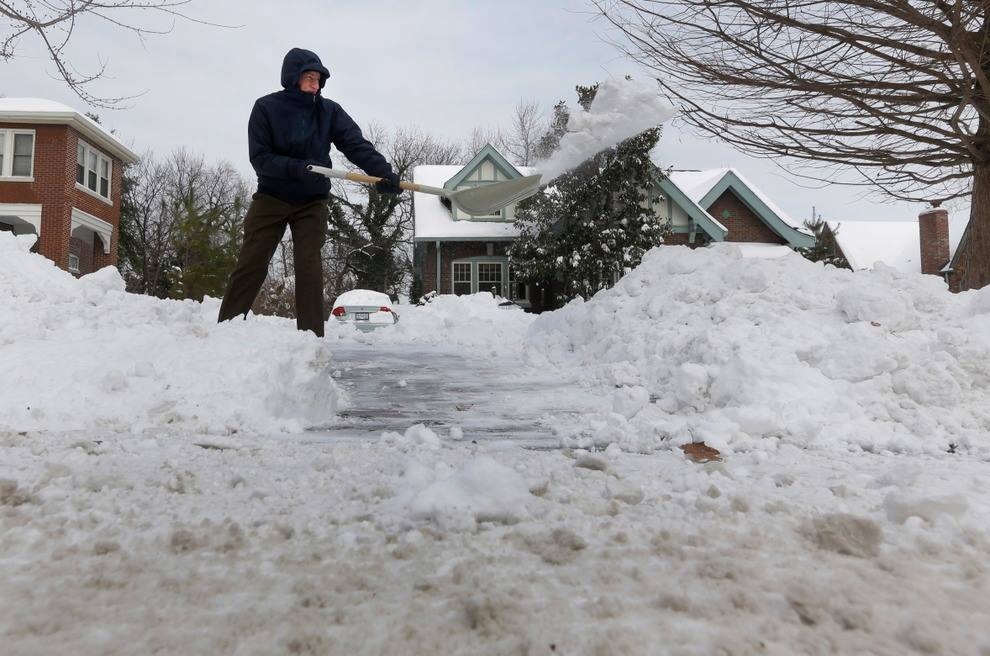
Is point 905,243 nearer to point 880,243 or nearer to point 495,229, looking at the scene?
point 880,243

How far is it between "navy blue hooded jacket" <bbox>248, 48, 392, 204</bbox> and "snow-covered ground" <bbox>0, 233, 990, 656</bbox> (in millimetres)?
1209

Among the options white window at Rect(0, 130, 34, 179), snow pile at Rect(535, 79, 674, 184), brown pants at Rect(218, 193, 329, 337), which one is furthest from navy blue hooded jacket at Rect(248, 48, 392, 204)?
white window at Rect(0, 130, 34, 179)

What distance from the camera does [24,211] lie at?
56.5 ft

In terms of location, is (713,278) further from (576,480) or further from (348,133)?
(576,480)

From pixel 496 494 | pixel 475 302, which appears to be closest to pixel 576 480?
pixel 496 494

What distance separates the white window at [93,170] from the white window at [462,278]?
11.6 metres

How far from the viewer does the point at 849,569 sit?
1.52 metres

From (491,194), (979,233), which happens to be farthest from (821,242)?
(491,194)

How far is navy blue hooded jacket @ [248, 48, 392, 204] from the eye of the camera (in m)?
4.59

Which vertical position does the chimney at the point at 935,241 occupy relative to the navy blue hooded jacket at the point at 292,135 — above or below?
above

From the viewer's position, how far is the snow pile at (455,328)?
347 inches

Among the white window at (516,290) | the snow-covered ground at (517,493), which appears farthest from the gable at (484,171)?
the snow-covered ground at (517,493)

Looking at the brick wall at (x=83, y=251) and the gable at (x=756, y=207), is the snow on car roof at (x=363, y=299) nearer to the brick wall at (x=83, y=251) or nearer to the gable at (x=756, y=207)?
the brick wall at (x=83, y=251)

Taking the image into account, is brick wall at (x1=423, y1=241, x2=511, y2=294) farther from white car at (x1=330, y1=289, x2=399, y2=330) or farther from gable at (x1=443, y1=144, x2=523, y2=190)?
white car at (x1=330, y1=289, x2=399, y2=330)
